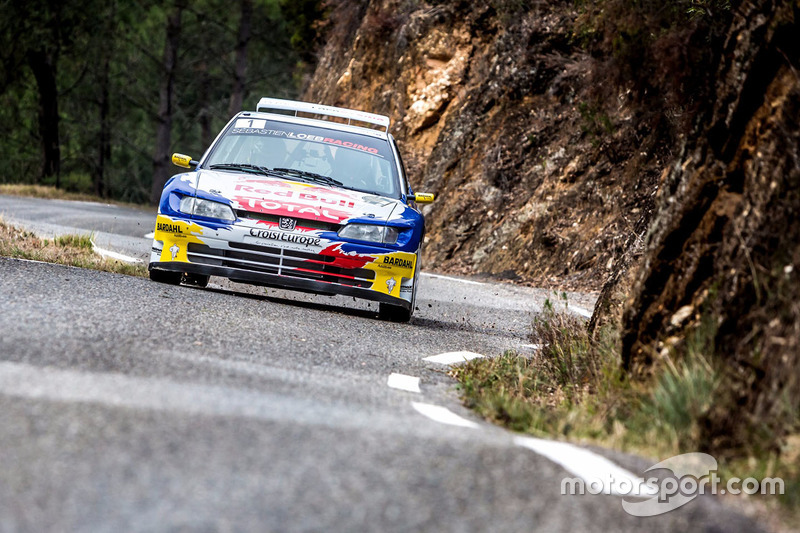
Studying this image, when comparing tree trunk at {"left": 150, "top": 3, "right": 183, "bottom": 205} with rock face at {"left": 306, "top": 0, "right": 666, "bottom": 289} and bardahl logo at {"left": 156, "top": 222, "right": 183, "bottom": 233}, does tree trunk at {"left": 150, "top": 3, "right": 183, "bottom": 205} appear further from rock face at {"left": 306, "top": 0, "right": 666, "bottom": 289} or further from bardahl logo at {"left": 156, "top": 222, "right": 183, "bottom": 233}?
bardahl logo at {"left": 156, "top": 222, "right": 183, "bottom": 233}

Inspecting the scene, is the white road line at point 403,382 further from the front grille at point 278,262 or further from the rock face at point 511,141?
the rock face at point 511,141

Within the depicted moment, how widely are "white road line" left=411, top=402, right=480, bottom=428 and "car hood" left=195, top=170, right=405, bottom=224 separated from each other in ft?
12.6

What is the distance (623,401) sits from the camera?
4.80 meters

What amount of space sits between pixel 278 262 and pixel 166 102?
33216mm

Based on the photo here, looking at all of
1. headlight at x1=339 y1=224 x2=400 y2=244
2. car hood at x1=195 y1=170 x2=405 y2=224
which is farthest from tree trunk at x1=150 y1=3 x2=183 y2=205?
headlight at x1=339 y1=224 x2=400 y2=244

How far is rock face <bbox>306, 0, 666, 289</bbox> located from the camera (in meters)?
16.0

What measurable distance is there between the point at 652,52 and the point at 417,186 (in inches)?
407

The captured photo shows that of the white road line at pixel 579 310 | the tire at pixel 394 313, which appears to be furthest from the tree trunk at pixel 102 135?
the tire at pixel 394 313

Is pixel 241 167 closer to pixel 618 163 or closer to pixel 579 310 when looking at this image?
pixel 579 310

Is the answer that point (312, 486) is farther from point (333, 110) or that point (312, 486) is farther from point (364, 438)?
point (333, 110)

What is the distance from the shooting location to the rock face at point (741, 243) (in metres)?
4.07

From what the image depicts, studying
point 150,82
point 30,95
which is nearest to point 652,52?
point 30,95

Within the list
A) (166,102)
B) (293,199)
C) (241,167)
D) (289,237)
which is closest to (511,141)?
(241,167)

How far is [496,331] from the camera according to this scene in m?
9.45
